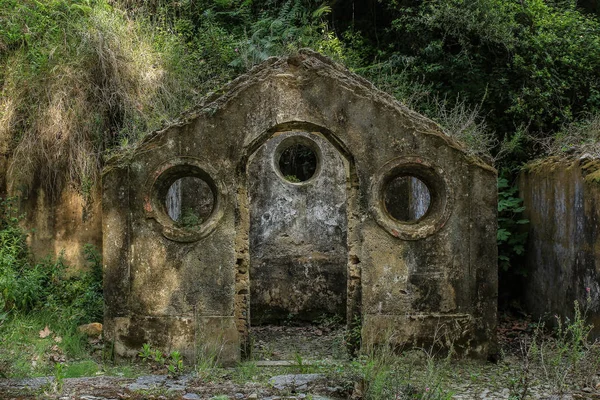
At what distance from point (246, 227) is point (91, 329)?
2651 mm

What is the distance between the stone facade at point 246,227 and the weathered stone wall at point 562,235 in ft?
3.80

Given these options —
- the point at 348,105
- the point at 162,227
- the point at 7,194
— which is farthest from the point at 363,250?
the point at 7,194

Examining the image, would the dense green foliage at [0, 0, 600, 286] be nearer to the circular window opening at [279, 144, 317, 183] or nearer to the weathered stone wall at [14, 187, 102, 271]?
the weathered stone wall at [14, 187, 102, 271]

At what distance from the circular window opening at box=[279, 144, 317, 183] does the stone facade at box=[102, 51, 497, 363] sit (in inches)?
178

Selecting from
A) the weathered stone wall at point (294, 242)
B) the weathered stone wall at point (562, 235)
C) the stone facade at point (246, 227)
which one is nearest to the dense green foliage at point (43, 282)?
the stone facade at point (246, 227)

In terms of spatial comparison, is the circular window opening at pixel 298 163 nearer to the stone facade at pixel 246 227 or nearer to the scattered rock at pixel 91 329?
the stone facade at pixel 246 227

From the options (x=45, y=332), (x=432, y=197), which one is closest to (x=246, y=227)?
(x=432, y=197)

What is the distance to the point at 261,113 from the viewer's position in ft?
24.1

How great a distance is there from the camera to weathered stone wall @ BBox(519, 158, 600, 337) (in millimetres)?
7352

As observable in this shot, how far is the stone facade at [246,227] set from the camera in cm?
724

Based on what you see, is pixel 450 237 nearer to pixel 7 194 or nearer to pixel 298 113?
pixel 298 113

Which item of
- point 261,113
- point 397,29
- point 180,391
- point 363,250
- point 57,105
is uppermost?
point 397,29

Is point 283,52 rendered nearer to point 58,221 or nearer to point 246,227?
point 58,221

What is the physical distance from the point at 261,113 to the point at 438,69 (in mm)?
4954
